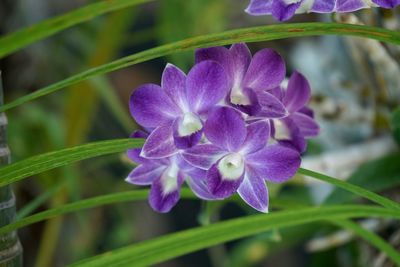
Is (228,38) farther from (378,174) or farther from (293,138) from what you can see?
(378,174)

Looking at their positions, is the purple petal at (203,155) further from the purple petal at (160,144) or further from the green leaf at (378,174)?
the green leaf at (378,174)

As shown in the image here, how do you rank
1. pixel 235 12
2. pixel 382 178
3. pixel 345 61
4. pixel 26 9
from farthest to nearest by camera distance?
pixel 235 12
pixel 26 9
pixel 345 61
pixel 382 178

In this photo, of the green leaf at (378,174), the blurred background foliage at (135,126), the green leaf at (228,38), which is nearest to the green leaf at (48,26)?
the green leaf at (228,38)

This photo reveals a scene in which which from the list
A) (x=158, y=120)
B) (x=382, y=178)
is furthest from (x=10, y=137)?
(x=158, y=120)

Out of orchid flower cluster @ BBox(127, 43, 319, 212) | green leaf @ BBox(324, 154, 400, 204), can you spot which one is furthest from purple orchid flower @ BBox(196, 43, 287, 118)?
green leaf @ BBox(324, 154, 400, 204)

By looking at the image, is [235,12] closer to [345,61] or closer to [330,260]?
[345,61]

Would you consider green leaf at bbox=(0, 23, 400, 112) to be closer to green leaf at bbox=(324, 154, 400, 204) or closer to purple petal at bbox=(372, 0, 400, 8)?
purple petal at bbox=(372, 0, 400, 8)
